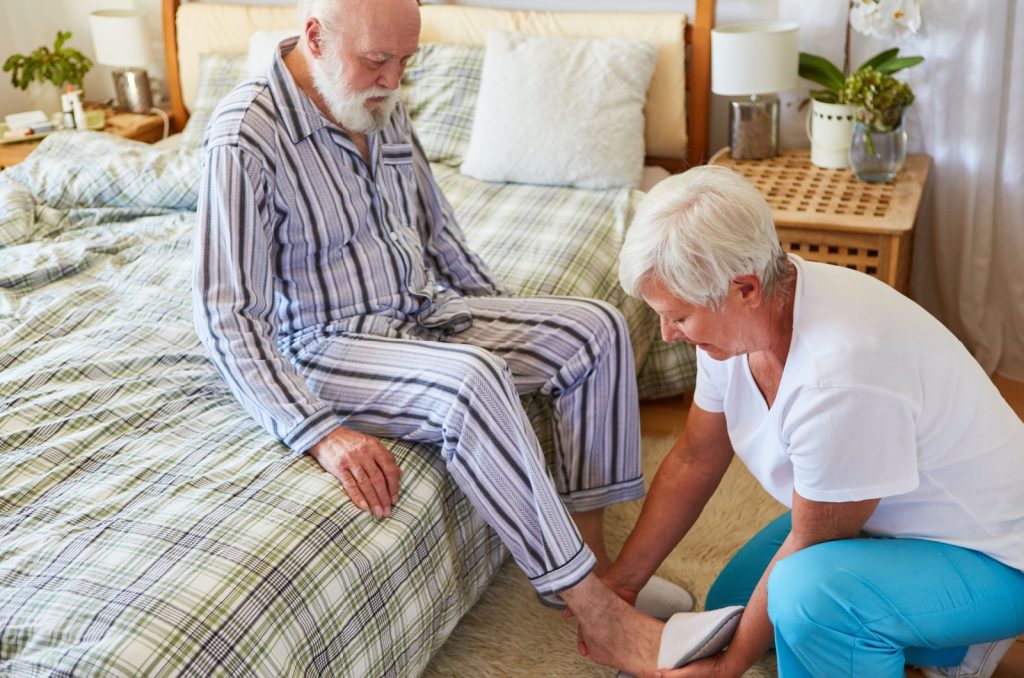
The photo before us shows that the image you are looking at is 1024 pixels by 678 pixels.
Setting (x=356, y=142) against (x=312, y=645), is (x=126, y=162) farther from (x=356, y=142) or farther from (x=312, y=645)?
(x=312, y=645)

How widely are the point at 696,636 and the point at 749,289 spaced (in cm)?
58

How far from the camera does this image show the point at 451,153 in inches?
119

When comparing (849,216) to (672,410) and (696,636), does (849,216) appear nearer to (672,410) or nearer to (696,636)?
(672,410)

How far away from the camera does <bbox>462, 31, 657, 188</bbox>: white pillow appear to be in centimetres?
280

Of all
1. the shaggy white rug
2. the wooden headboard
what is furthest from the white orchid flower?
the shaggy white rug

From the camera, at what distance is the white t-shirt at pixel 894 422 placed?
1392 millimetres

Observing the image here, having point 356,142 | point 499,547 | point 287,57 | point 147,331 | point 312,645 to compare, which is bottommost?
point 499,547

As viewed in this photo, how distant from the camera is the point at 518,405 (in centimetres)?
175

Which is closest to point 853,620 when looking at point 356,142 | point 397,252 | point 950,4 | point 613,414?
point 613,414

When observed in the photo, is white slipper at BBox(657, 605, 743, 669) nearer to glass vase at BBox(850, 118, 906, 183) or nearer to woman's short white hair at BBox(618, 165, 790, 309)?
woman's short white hair at BBox(618, 165, 790, 309)

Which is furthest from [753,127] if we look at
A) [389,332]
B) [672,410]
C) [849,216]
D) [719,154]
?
[389,332]

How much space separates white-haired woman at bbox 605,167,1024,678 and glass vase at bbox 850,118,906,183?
1.19 metres

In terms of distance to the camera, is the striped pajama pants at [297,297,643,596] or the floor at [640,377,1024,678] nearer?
the striped pajama pants at [297,297,643,596]

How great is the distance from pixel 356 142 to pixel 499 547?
766 millimetres
